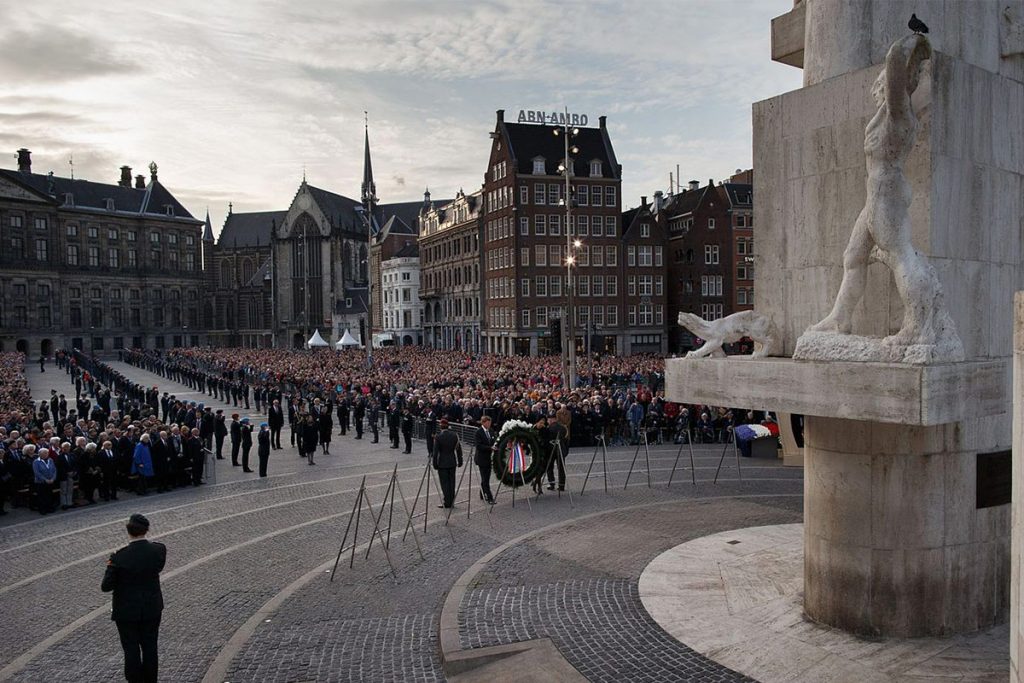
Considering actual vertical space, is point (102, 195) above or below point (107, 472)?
above

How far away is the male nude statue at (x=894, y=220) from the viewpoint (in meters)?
7.11

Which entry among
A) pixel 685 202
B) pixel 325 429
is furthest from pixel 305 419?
pixel 685 202

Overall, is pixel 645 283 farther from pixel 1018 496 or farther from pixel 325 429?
pixel 1018 496

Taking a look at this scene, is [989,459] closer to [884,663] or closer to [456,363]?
[884,663]

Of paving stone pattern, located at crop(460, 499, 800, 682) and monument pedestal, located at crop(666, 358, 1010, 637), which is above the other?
monument pedestal, located at crop(666, 358, 1010, 637)

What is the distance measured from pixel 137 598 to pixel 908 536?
7966 millimetres

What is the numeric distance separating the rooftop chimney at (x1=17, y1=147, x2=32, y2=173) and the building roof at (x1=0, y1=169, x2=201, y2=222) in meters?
3.58

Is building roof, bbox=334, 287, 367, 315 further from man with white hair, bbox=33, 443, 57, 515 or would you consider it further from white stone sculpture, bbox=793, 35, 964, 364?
white stone sculpture, bbox=793, 35, 964, 364

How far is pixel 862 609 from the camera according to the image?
337 inches

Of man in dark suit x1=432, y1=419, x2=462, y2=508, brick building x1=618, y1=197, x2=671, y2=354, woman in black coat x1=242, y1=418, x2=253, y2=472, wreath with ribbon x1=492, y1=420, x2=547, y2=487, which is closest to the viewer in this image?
man in dark suit x1=432, y1=419, x2=462, y2=508

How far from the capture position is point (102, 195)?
109750 millimetres

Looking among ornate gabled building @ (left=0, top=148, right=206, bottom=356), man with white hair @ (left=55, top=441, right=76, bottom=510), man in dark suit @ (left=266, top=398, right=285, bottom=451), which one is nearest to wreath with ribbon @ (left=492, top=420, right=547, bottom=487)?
man with white hair @ (left=55, top=441, right=76, bottom=510)

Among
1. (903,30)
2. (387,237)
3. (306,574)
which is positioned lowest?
(306,574)

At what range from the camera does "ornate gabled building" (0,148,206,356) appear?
96250 millimetres
